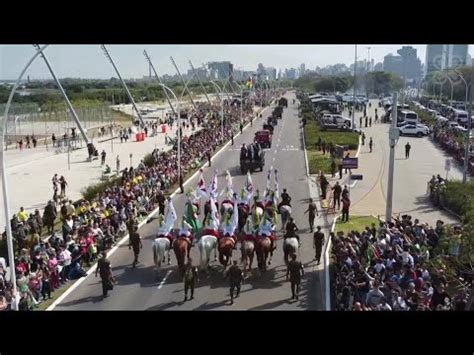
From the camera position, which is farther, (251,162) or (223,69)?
(223,69)

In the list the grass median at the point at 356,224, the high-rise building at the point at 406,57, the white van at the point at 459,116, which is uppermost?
the high-rise building at the point at 406,57

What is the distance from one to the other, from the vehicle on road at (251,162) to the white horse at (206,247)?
634 inches

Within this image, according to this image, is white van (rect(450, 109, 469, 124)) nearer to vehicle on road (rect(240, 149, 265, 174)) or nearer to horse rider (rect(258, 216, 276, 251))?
vehicle on road (rect(240, 149, 265, 174))

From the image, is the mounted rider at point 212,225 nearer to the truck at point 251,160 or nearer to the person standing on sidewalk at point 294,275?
the person standing on sidewalk at point 294,275

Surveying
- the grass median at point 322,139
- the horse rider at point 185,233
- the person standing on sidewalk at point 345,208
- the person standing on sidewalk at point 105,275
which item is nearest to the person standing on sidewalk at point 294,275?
the horse rider at point 185,233

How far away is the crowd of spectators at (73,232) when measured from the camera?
14000mm

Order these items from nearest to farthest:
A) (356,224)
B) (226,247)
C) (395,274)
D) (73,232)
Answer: (395,274)
(226,247)
(73,232)
(356,224)

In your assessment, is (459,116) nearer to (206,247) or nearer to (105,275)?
(206,247)

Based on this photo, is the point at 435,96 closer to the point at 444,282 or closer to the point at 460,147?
the point at 460,147

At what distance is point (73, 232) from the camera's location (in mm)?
17672

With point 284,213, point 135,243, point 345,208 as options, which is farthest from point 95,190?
point 345,208

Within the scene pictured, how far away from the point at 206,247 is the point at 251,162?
1660cm
